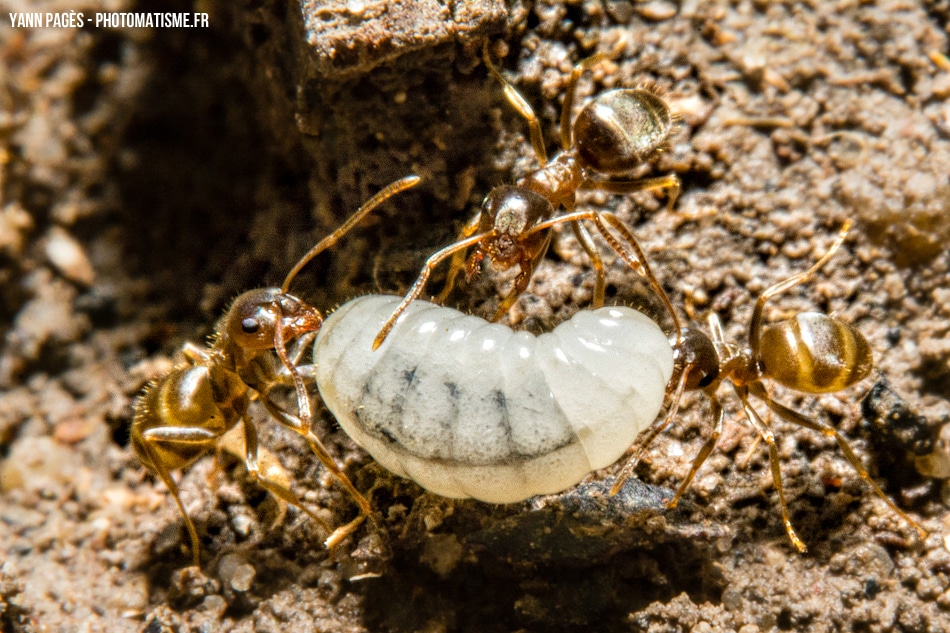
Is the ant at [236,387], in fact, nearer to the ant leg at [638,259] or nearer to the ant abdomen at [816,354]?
the ant leg at [638,259]

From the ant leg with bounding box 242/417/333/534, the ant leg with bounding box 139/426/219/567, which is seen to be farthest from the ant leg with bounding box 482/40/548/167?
the ant leg with bounding box 139/426/219/567

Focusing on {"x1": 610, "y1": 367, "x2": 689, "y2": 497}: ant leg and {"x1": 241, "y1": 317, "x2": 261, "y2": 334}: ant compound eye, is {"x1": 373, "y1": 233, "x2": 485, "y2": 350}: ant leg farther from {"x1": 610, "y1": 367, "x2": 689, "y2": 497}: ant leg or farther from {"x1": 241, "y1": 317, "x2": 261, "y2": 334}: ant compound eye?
{"x1": 610, "y1": 367, "x2": 689, "y2": 497}: ant leg

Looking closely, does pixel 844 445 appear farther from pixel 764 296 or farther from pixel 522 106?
pixel 522 106

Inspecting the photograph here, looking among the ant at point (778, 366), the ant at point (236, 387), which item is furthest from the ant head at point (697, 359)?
the ant at point (236, 387)

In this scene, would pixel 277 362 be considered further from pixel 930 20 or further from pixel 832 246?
pixel 930 20

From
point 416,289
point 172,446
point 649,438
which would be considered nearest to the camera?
point 416,289

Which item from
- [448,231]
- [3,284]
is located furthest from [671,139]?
[3,284]

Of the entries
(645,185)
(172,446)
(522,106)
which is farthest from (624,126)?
(172,446)
